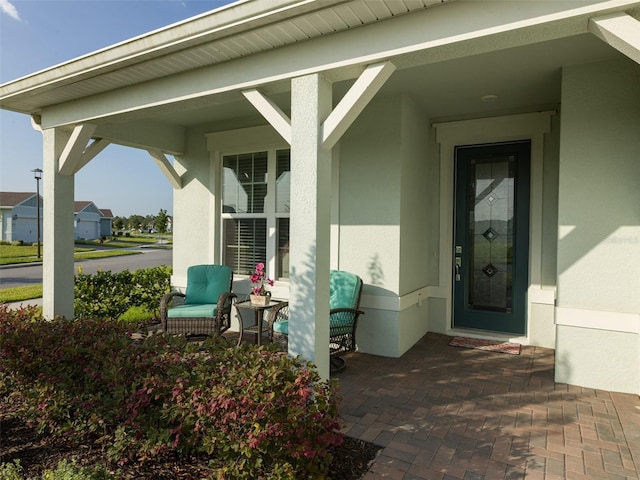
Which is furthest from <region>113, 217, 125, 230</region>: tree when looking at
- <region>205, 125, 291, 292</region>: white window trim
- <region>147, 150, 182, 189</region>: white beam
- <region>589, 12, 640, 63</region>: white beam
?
<region>589, 12, 640, 63</region>: white beam

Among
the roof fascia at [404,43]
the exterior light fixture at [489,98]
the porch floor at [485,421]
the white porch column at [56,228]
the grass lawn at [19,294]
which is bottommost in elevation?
the grass lawn at [19,294]

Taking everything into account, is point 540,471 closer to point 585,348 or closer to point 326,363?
point 326,363

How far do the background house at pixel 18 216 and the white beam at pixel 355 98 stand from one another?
37.3m

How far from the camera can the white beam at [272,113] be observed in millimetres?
2654

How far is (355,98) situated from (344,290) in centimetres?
218

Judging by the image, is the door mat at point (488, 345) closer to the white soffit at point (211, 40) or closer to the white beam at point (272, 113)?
the white beam at point (272, 113)

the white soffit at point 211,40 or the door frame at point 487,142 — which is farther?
the door frame at point 487,142

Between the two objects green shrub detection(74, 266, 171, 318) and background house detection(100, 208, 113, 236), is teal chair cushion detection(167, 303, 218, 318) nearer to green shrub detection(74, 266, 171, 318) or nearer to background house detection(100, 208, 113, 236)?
green shrub detection(74, 266, 171, 318)

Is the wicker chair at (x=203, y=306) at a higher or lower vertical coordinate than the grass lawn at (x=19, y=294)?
higher

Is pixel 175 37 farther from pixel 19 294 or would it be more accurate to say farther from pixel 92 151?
pixel 19 294

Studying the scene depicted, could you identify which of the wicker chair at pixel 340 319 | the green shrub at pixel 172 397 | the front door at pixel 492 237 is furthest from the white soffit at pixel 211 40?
the front door at pixel 492 237

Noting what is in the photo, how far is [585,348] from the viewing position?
→ 325cm

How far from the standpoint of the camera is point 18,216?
3319 centimetres

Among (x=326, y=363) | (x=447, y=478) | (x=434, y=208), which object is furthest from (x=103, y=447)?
(x=434, y=208)
